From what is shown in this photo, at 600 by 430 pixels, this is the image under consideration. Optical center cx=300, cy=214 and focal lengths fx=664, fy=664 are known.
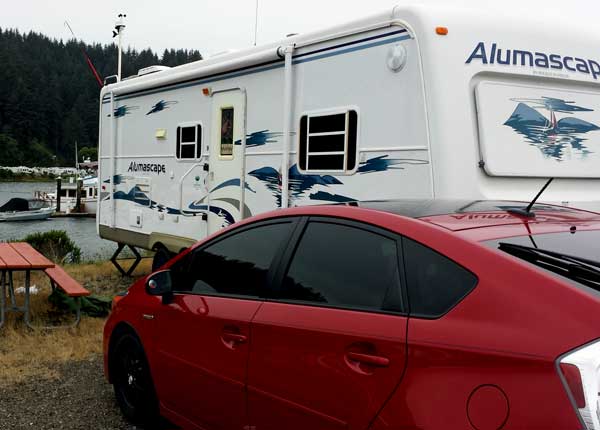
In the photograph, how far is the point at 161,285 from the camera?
3631mm

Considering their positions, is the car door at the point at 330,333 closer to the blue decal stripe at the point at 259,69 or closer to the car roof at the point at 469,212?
the car roof at the point at 469,212

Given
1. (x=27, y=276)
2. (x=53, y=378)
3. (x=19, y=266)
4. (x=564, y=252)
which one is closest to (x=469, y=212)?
(x=564, y=252)

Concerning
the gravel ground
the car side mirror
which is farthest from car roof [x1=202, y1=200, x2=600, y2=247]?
the gravel ground

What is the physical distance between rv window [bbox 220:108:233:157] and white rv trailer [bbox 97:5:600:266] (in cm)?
2

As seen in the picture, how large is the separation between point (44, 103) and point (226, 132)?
113m

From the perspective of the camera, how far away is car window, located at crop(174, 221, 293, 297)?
3137 millimetres

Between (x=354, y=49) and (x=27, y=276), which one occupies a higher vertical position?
(x=354, y=49)

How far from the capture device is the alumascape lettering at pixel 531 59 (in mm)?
4852

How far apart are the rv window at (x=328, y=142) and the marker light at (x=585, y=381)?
142 inches

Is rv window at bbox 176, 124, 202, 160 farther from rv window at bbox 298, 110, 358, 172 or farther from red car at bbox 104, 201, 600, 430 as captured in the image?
red car at bbox 104, 201, 600, 430

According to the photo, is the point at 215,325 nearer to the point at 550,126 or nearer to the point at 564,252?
the point at 564,252

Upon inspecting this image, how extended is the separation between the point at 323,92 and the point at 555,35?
6.17ft

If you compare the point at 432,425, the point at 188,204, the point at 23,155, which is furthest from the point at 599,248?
the point at 23,155

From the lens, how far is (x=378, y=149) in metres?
5.13
